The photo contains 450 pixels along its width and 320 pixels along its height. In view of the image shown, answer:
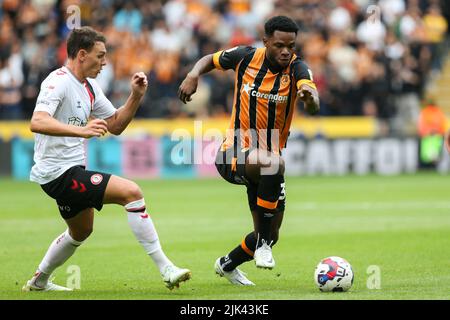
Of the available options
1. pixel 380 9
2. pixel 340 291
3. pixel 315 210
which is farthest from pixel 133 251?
pixel 380 9

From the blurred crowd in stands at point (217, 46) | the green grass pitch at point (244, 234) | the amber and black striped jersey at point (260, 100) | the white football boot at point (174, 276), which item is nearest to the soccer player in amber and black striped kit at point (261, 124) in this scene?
the amber and black striped jersey at point (260, 100)

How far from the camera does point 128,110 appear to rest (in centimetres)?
920

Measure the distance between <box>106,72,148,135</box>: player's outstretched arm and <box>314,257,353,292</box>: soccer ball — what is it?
2.27 m

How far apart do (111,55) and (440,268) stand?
16881mm

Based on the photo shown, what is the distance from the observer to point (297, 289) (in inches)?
353

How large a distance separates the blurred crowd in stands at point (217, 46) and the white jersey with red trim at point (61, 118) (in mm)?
16282

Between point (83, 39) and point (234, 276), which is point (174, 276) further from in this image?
point (83, 39)

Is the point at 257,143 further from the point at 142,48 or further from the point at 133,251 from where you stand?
the point at 142,48

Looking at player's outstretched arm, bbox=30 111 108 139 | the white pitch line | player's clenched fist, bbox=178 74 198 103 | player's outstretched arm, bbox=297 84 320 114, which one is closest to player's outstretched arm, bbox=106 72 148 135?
player's clenched fist, bbox=178 74 198 103

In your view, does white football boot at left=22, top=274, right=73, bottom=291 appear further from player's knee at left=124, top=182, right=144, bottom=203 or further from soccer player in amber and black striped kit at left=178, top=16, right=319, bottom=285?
soccer player in amber and black striped kit at left=178, top=16, right=319, bottom=285

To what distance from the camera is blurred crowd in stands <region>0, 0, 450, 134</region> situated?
25.7 metres

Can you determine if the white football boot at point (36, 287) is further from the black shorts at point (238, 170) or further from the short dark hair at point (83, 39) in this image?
the short dark hair at point (83, 39)

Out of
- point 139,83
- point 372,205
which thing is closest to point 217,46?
point 372,205

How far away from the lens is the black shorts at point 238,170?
364 inches
